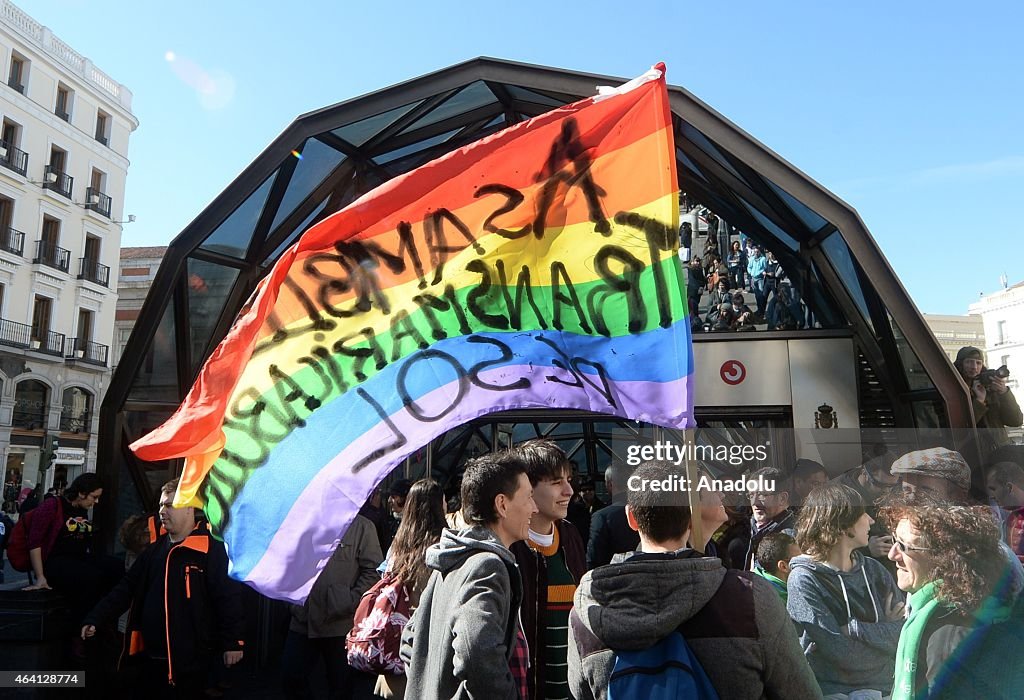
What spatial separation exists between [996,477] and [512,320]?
3.08 metres

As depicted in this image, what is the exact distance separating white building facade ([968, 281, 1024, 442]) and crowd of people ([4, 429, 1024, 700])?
183 ft

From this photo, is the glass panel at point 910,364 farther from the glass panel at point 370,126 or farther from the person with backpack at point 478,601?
the person with backpack at point 478,601

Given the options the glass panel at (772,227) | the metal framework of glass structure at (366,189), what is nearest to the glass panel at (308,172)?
the metal framework of glass structure at (366,189)

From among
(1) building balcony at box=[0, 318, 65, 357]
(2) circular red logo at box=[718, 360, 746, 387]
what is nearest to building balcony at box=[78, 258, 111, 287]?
(1) building balcony at box=[0, 318, 65, 357]

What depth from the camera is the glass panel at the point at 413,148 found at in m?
9.78

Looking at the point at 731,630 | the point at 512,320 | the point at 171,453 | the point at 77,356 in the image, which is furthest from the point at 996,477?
the point at 77,356

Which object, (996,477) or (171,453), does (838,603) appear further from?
(171,453)

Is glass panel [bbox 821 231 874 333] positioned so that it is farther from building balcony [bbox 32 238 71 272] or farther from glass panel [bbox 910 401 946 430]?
building balcony [bbox 32 238 71 272]

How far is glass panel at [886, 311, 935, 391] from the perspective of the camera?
853 cm

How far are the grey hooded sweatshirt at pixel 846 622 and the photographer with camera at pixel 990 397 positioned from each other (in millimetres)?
3775

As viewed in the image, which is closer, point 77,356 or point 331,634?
point 331,634

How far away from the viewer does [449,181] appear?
4.64 meters
